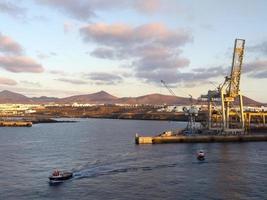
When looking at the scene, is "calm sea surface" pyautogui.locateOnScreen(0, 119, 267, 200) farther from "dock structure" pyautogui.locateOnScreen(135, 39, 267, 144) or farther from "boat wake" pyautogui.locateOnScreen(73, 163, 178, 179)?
"dock structure" pyautogui.locateOnScreen(135, 39, 267, 144)

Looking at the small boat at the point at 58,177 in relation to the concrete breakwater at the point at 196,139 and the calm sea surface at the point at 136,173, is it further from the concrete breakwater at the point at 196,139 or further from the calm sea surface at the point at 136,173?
the concrete breakwater at the point at 196,139

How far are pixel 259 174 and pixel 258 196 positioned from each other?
11.6 meters

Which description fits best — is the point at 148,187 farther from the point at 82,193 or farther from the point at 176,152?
the point at 176,152

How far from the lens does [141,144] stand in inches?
3639

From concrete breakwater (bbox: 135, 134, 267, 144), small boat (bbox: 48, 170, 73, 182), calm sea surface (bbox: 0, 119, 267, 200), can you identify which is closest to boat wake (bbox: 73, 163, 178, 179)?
calm sea surface (bbox: 0, 119, 267, 200)

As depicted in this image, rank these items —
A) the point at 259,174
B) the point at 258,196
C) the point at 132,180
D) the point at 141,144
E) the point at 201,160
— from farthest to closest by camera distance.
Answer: the point at 141,144 < the point at 201,160 < the point at 259,174 < the point at 132,180 < the point at 258,196

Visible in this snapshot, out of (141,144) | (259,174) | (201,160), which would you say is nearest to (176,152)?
(201,160)

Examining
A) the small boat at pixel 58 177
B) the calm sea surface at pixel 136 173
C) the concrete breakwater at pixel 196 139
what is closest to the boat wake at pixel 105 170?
the calm sea surface at pixel 136 173

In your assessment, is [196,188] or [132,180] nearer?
[196,188]

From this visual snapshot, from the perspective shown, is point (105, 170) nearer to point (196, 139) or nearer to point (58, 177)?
point (58, 177)

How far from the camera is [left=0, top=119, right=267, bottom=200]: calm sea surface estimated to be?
44.8 metres

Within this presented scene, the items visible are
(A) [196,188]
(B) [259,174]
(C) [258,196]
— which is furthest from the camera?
(B) [259,174]

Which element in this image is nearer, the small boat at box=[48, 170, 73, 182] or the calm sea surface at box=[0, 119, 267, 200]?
the calm sea surface at box=[0, 119, 267, 200]

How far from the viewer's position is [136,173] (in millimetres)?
55594
